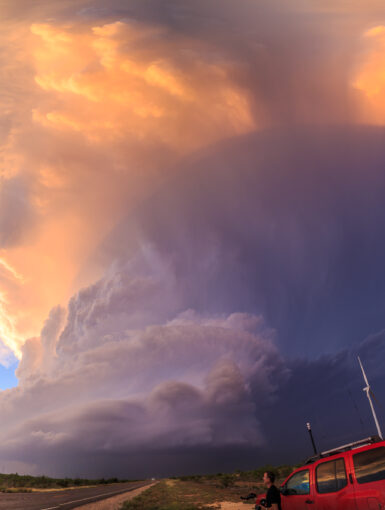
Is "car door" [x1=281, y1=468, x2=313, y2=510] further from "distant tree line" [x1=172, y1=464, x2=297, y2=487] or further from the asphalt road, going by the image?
"distant tree line" [x1=172, y1=464, x2=297, y2=487]

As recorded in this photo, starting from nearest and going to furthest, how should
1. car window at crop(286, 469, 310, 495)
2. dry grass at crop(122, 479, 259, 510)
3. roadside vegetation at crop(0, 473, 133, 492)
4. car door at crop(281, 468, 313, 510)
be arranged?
car door at crop(281, 468, 313, 510)
car window at crop(286, 469, 310, 495)
dry grass at crop(122, 479, 259, 510)
roadside vegetation at crop(0, 473, 133, 492)

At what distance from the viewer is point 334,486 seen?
8648 millimetres

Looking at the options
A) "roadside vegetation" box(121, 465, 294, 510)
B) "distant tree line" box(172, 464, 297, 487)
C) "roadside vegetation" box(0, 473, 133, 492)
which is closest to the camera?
"roadside vegetation" box(121, 465, 294, 510)

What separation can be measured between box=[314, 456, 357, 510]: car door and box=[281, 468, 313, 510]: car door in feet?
1.60

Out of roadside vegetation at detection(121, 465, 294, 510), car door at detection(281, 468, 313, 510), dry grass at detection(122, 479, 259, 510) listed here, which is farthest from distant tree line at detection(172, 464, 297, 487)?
car door at detection(281, 468, 313, 510)

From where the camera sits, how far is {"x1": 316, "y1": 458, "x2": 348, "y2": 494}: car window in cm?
851

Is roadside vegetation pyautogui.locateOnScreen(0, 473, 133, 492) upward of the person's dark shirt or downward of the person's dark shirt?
downward

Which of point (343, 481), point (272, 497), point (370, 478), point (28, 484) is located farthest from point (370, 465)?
point (28, 484)

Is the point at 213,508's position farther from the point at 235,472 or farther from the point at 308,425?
the point at 235,472

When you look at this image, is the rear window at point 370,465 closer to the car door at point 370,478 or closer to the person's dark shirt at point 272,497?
the car door at point 370,478

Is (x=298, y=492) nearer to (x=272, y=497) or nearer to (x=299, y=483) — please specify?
(x=299, y=483)

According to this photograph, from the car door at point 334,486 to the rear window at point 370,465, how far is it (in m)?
0.38

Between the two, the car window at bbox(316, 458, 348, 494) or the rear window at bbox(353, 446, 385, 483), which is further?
the car window at bbox(316, 458, 348, 494)

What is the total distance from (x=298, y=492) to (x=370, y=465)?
11.1 feet
